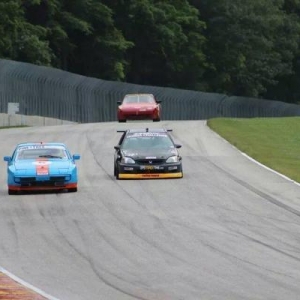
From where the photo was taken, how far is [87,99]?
66375mm

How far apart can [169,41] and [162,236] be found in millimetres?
66012

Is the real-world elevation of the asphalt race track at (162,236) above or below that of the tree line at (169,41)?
below

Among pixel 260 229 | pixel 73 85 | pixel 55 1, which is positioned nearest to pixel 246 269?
pixel 260 229

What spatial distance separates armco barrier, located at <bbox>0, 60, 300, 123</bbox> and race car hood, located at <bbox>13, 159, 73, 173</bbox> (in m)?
27.4

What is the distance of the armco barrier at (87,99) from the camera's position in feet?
190

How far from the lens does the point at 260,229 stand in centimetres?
2244

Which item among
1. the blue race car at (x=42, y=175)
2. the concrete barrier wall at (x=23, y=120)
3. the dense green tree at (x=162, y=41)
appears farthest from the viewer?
the dense green tree at (x=162, y=41)

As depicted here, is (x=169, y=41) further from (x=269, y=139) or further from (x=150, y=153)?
(x=150, y=153)

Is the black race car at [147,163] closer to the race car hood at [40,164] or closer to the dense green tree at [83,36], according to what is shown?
the race car hood at [40,164]

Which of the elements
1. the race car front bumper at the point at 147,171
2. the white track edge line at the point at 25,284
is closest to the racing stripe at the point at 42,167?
the race car front bumper at the point at 147,171

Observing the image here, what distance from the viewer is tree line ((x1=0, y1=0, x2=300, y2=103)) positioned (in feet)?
254

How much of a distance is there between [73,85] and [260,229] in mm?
42147

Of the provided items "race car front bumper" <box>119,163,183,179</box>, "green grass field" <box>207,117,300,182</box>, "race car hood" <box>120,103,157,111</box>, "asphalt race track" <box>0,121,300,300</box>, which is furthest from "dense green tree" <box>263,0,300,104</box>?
"race car front bumper" <box>119,163,183,179</box>

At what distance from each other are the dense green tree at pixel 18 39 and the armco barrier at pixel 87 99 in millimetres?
5730
